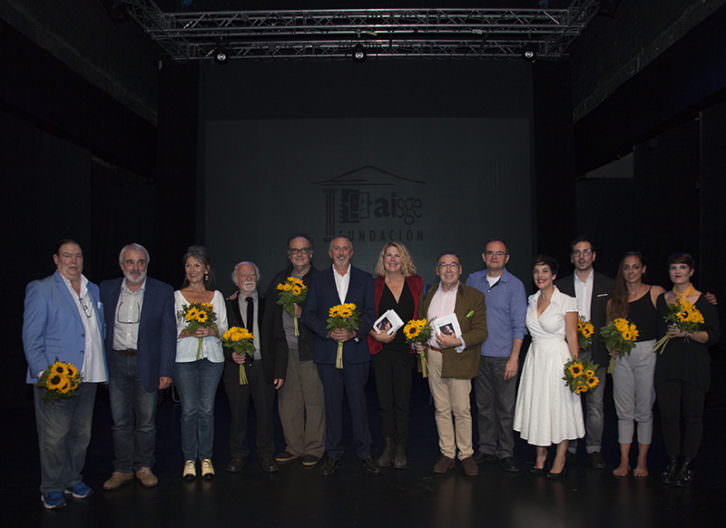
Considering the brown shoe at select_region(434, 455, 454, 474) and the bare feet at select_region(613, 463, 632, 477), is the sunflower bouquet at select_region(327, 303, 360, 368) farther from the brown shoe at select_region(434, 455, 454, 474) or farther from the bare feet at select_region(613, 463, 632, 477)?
the bare feet at select_region(613, 463, 632, 477)

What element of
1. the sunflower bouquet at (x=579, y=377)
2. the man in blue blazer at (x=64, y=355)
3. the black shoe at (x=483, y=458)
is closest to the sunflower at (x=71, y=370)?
the man in blue blazer at (x=64, y=355)

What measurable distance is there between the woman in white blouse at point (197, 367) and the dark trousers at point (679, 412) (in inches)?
118

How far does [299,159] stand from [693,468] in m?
6.23

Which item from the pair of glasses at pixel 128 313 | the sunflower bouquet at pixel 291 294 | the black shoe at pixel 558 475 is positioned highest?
the sunflower bouquet at pixel 291 294

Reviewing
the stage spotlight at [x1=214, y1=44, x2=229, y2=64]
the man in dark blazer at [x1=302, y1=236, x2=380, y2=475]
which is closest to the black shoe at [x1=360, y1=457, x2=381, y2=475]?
the man in dark blazer at [x1=302, y1=236, x2=380, y2=475]

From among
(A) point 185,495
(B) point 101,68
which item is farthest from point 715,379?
(B) point 101,68

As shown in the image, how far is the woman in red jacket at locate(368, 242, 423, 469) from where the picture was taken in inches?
160

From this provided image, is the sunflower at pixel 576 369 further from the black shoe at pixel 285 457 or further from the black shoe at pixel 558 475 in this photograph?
the black shoe at pixel 285 457

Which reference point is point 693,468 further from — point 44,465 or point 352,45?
point 352,45

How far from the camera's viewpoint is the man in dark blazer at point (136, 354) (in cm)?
368

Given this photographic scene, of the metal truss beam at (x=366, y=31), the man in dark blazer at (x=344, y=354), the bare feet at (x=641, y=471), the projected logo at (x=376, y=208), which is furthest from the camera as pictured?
the projected logo at (x=376, y=208)

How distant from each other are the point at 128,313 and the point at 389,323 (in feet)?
5.63

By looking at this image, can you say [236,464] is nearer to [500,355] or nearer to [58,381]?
[58,381]

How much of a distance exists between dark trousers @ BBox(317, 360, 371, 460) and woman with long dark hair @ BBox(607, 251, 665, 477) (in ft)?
5.74
